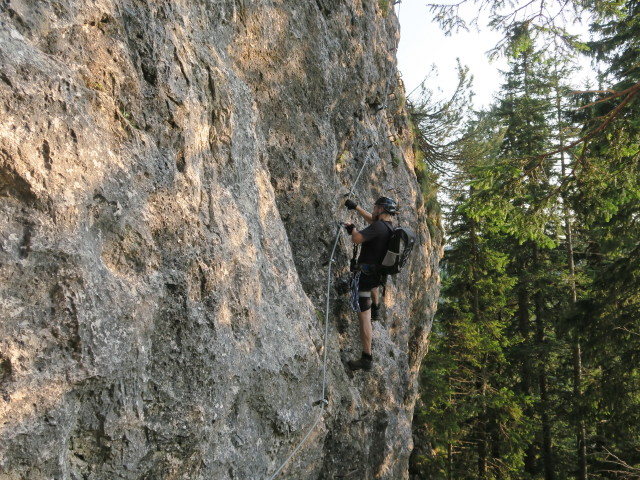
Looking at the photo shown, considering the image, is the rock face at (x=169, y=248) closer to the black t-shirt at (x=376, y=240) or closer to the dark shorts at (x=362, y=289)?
the dark shorts at (x=362, y=289)

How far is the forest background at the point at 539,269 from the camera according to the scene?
8492 mm

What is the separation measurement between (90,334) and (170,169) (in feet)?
4.55

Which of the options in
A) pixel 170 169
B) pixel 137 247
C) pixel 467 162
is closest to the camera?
pixel 137 247

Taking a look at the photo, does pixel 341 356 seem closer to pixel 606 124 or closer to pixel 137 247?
pixel 137 247

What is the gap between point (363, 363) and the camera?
6.52 meters

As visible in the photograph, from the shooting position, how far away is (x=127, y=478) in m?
3.23

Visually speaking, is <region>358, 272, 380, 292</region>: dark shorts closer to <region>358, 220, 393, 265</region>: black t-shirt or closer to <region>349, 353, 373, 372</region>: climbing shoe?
<region>358, 220, 393, 265</region>: black t-shirt

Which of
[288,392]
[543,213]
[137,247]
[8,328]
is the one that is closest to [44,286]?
[8,328]

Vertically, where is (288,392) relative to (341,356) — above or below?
below

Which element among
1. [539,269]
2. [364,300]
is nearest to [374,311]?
[364,300]

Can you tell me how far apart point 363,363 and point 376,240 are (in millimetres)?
1618

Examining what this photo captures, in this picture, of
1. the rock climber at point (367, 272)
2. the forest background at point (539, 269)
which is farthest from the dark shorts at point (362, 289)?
the forest background at point (539, 269)

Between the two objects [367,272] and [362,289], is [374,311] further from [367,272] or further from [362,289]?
[367,272]

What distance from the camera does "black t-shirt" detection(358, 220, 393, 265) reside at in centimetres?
631
